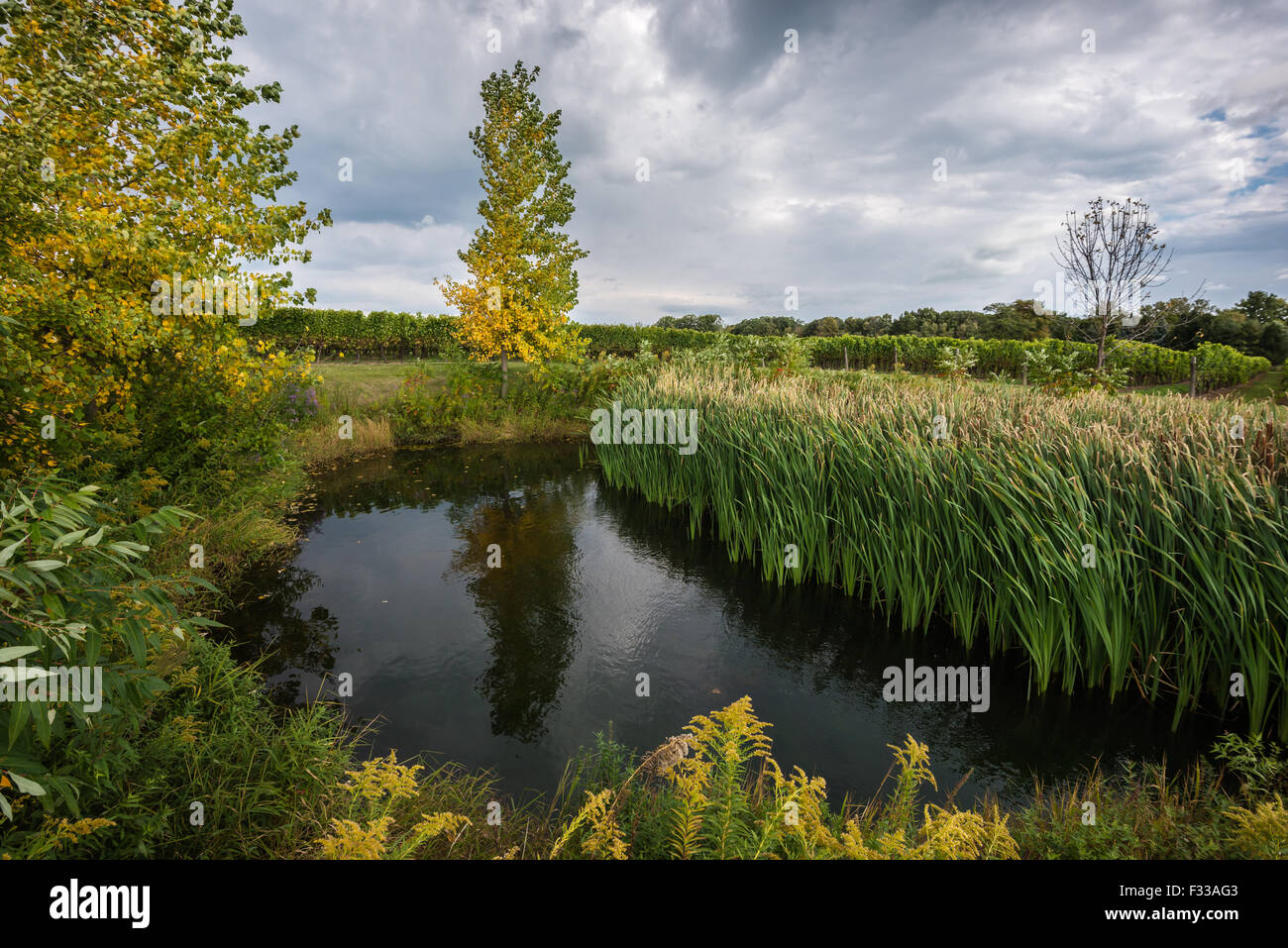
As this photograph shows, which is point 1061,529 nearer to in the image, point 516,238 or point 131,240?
point 131,240

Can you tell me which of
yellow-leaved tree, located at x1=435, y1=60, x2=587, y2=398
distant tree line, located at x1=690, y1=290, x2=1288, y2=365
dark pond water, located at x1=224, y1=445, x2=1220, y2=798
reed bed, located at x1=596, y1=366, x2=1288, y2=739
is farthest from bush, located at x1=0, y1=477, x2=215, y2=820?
distant tree line, located at x1=690, y1=290, x2=1288, y2=365

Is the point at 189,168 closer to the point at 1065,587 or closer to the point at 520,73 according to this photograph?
the point at 1065,587

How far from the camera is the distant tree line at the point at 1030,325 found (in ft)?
120

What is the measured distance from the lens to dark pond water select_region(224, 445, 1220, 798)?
4.03 meters

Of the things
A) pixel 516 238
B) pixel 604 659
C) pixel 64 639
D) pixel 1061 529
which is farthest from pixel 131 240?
pixel 516 238

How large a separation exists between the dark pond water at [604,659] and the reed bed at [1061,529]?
44cm

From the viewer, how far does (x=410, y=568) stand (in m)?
7.28

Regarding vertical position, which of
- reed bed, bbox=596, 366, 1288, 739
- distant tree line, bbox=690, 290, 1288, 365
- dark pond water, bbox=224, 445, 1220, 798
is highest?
distant tree line, bbox=690, 290, 1288, 365

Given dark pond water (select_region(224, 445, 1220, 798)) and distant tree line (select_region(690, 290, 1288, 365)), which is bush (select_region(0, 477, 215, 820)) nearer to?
dark pond water (select_region(224, 445, 1220, 798))

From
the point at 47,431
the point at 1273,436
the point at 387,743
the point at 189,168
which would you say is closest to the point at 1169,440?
the point at 1273,436

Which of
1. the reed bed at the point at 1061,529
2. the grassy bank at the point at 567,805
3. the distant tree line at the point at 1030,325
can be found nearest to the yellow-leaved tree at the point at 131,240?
the grassy bank at the point at 567,805

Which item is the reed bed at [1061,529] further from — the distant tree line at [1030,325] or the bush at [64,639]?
the distant tree line at [1030,325]

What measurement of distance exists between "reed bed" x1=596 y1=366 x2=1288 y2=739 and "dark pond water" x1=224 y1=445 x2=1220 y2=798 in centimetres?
44
